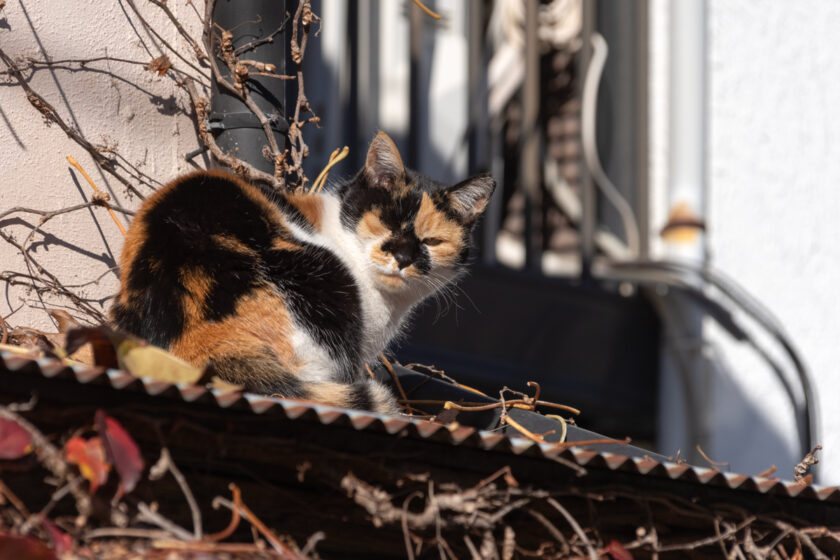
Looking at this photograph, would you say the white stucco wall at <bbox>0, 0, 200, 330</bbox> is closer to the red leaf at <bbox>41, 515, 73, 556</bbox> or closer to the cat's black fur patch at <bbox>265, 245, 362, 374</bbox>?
the cat's black fur patch at <bbox>265, 245, 362, 374</bbox>

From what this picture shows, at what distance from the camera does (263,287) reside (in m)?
1.32

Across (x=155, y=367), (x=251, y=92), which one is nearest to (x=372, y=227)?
(x=251, y=92)

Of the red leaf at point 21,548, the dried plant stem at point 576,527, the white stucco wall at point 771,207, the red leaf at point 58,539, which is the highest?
the red leaf at point 21,548

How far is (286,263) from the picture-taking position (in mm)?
1379

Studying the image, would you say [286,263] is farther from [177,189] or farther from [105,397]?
[105,397]

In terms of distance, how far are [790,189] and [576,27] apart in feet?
4.46

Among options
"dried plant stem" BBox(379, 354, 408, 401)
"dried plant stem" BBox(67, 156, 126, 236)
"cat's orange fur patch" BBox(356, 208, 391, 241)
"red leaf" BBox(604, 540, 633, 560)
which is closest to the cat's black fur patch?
"dried plant stem" BBox(379, 354, 408, 401)

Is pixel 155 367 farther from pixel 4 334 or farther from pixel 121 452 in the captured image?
pixel 4 334

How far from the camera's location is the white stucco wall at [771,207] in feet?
13.0

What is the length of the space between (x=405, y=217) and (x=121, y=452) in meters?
1.03

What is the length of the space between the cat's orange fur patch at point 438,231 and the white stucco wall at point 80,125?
44 centimetres

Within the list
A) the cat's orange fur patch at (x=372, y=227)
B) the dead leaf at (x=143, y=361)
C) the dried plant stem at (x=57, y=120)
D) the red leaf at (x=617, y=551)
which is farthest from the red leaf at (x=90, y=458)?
the cat's orange fur patch at (x=372, y=227)

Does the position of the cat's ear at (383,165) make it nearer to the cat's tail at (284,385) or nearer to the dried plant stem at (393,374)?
the dried plant stem at (393,374)

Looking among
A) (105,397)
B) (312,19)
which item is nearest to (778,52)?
(312,19)
